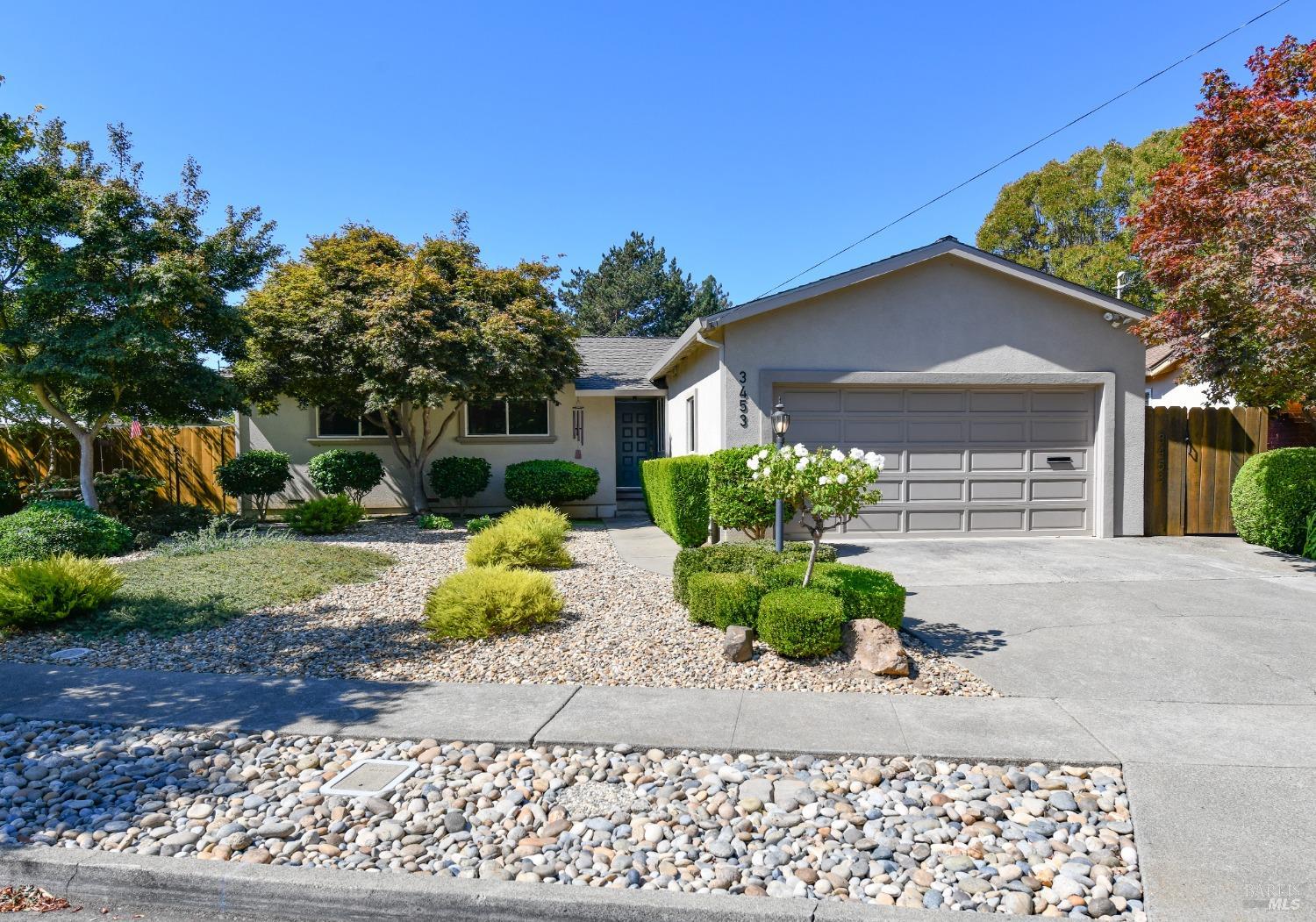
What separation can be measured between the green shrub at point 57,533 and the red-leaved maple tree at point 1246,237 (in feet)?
42.7

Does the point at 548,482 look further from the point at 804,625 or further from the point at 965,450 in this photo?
the point at 804,625

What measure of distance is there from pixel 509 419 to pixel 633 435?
2.67 metres

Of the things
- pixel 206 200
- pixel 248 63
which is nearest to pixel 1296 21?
pixel 248 63

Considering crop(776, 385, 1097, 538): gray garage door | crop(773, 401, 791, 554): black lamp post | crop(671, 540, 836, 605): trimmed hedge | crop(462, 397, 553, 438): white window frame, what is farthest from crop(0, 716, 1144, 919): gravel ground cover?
crop(462, 397, 553, 438): white window frame

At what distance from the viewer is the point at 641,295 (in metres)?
36.5

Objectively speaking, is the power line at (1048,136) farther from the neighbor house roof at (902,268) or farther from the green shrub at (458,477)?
the green shrub at (458,477)

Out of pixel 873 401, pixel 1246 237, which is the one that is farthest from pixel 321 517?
pixel 1246 237

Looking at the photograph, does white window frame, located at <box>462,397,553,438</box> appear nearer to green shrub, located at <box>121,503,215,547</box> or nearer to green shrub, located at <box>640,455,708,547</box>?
green shrub, located at <box>121,503,215,547</box>

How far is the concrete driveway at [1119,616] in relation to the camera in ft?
15.7

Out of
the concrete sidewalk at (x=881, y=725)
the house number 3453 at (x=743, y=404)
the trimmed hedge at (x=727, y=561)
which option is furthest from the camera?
the house number 3453 at (x=743, y=404)

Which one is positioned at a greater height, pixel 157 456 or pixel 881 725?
pixel 157 456

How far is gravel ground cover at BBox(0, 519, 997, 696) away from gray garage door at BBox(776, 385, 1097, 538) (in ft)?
14.0

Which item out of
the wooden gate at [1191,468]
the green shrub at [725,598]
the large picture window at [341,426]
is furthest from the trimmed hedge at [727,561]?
the large picture window at [341,426]

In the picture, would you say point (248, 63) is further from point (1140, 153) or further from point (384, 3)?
point (1140, 153)
